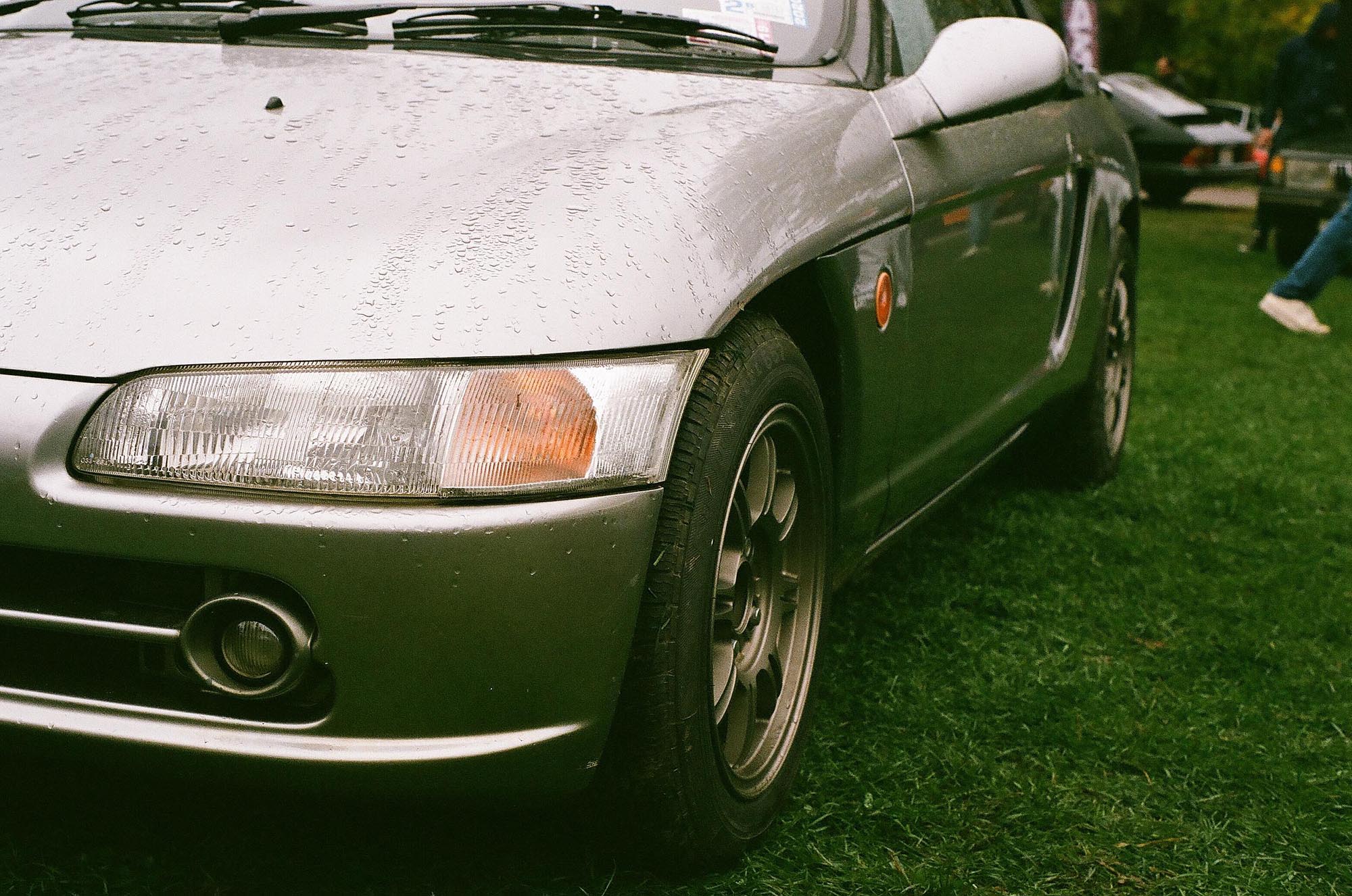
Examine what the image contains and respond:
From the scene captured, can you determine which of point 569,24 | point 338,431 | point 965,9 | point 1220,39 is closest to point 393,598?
point 338,431

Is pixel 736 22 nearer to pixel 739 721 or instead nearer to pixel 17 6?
pixel 739 721

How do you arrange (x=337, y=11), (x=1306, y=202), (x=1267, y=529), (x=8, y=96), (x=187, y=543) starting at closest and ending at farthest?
(x=187, y=543)
(x=8, y=96)
(x=337, y=11)
(x=1267, y=529)
(x=1306, y=202)

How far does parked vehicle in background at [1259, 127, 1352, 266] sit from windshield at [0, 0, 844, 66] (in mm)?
8017

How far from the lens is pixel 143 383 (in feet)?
5.44

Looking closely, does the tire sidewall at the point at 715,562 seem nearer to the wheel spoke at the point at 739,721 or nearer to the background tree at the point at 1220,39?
the wheel spoke at the point at 739,721

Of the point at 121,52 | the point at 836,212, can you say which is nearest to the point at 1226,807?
the point at 836,212

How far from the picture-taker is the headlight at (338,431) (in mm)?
1631

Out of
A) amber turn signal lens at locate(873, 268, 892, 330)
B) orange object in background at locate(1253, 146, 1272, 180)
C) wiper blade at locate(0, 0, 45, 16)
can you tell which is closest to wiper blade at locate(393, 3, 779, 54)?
amber turn signal lens at locate(873, 268, 892, 330)

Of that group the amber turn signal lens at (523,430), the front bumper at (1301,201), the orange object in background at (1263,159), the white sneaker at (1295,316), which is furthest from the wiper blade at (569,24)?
the orange object in background at (1263,159)

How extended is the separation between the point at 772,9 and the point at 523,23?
46 cm

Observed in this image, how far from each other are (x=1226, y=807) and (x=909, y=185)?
116 centimetres

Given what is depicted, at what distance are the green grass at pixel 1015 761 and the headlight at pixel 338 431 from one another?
388mm

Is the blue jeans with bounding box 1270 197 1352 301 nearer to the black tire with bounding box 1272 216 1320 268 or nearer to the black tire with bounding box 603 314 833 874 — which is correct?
the black tire with bounding box 1272 216 1320 268

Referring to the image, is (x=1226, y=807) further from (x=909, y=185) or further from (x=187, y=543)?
(x=187, y=543)
